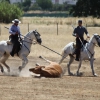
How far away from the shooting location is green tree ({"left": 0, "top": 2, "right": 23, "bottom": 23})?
73.5 m

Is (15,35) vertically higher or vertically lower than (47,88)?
higher

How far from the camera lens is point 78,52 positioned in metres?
22.8

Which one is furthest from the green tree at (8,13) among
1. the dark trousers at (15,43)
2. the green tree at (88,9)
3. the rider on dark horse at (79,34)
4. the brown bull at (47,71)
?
the brown bull at (47,71)

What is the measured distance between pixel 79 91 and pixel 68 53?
22.7 feet

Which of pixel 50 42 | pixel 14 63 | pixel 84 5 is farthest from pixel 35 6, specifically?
pixel 14 63

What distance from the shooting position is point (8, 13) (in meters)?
74.4

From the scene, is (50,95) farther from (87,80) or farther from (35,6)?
(35,6)

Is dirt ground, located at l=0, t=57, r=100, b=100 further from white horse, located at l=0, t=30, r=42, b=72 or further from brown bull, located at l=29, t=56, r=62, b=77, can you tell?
white horse, located at l=0, t=30, r=42, b=72

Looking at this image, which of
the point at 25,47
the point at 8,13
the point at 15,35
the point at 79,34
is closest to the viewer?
the point at 15,35

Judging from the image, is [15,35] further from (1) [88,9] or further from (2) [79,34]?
(1) [88,9]

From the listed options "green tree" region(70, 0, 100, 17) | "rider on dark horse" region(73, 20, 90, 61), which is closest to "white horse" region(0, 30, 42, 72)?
"rider on dark horse" region(73, 20, 90, 61)

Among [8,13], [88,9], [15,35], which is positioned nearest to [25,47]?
[15,35]

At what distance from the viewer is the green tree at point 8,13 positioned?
241 feet

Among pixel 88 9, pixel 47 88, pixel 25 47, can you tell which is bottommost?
pixel 88 9
